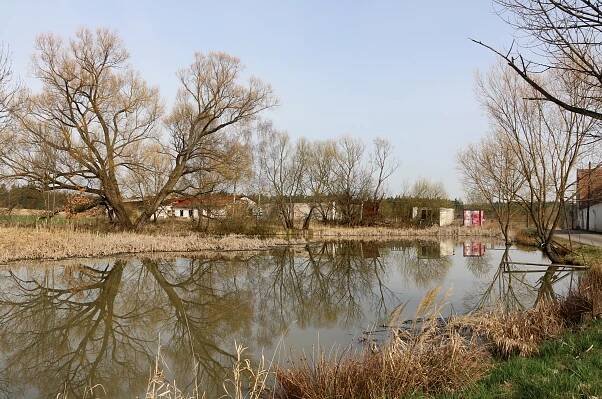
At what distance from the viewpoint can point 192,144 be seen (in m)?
27.6

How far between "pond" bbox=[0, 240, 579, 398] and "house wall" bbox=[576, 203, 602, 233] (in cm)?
1961

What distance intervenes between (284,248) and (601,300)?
1977 cm

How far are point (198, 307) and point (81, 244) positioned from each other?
10.4 metres

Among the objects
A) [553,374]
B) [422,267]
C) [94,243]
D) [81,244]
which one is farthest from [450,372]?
[94,243]

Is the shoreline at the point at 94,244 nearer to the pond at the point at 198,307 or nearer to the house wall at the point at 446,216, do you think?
the pond at the point at 198,307

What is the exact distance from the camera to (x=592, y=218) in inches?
1491

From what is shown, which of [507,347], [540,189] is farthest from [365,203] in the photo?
[507,347]

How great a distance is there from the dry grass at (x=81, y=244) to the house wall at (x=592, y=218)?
27041 millimetres

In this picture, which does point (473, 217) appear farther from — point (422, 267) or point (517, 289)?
point (517, 289)

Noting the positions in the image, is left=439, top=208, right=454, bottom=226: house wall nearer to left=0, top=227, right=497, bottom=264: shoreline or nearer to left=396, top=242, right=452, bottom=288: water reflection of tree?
left=0, top=227, right=497, bottom=264: shoreline

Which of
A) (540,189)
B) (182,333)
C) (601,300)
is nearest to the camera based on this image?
(601,300)

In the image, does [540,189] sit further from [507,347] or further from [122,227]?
[122,227]

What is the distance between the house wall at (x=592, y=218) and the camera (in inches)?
1410

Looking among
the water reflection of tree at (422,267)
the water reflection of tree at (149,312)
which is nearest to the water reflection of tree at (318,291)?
the water reflection of tree at (149,312)
